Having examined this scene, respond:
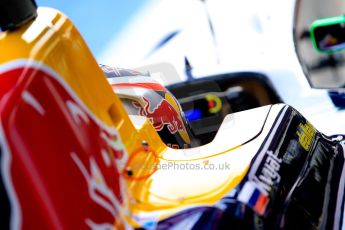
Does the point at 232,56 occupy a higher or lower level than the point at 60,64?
lower

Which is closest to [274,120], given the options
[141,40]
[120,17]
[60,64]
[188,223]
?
[188,223]

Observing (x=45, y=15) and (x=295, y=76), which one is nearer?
(x=45, y=15)

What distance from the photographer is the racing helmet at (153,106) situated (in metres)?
1.53

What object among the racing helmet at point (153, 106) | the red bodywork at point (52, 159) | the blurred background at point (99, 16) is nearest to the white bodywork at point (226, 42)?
the blurred background at point (99, 16)

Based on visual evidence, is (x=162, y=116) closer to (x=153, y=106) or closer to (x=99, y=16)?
(x=153, y=106)

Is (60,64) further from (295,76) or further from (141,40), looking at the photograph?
(141,40)

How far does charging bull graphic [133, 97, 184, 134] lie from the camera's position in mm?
1527

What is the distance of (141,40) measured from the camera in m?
2.91

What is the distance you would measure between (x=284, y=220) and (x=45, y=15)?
55 cm

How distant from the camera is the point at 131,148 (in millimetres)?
1055

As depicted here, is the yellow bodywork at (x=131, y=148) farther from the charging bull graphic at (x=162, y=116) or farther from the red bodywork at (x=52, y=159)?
the charging bull graphic at (x=162, y=116)

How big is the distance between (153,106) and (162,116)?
1.6 inches

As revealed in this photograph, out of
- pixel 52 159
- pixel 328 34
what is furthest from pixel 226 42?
pixel 52 159

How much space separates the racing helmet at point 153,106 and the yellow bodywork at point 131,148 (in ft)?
1.26
